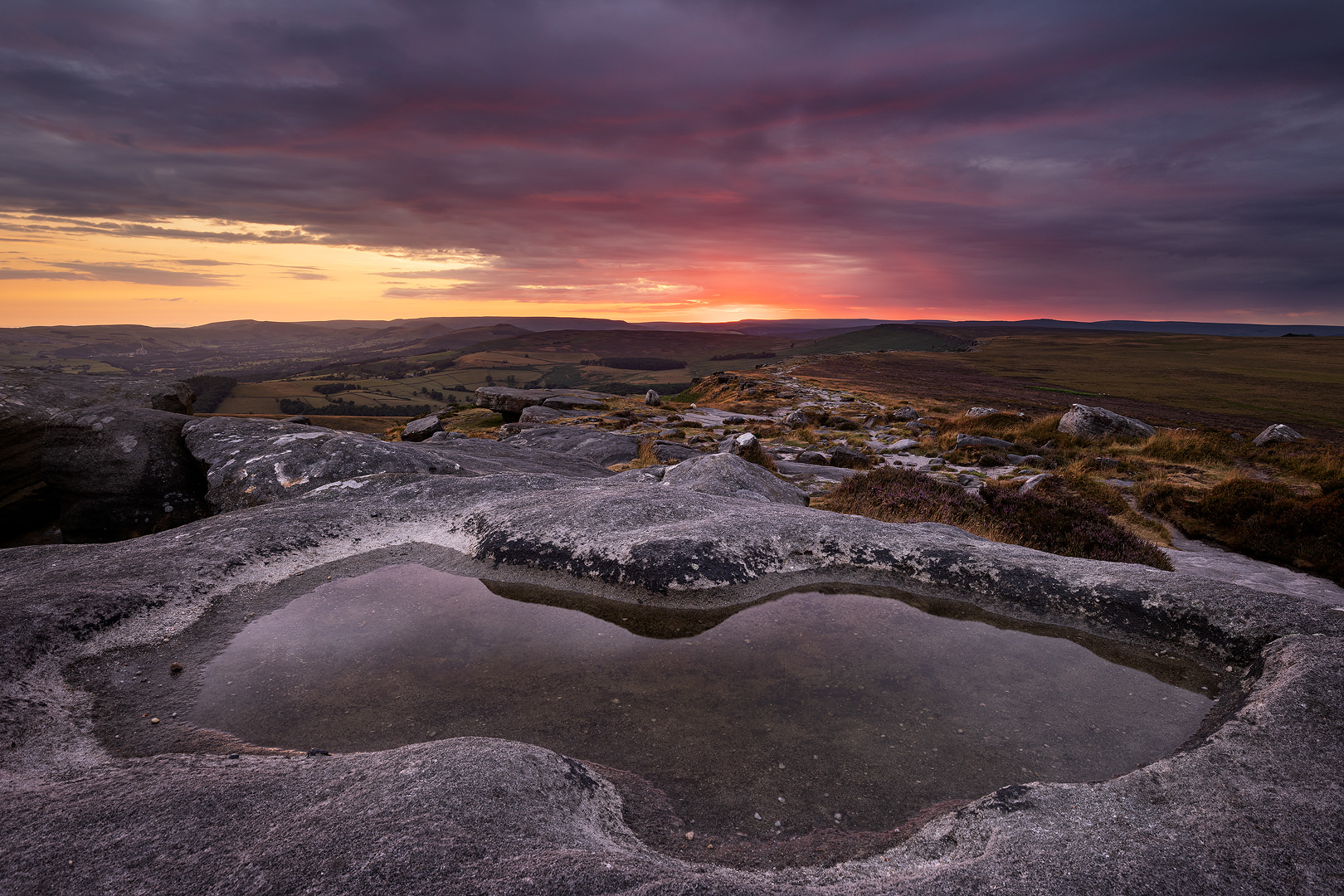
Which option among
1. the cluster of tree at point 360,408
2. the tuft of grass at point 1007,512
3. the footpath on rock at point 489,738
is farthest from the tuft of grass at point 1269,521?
the cluster of tree at point 360,408

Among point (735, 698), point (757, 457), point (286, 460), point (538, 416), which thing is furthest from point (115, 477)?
point (538, 416)

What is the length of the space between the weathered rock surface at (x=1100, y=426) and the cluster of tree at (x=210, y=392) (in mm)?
131011

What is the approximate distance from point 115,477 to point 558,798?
18.1 m

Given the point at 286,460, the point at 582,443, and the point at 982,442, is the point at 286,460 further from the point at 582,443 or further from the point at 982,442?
the point at 982,442

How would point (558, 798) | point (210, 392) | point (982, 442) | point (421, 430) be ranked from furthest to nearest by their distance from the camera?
point (210, 392) < point (421, 430) < point (982, 442) < point (558, 798)

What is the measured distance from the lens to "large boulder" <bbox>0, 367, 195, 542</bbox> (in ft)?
54.7

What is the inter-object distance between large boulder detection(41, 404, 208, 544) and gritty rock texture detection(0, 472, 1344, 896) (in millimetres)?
7144

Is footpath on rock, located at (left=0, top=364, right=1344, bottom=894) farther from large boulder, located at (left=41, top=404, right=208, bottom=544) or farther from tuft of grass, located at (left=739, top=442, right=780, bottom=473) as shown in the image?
tuft of grass, located at (left=739, top=442, right=780, bottom=473)

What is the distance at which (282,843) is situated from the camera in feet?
13.1

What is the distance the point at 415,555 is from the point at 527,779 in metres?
7.39

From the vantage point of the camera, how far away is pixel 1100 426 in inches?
1210

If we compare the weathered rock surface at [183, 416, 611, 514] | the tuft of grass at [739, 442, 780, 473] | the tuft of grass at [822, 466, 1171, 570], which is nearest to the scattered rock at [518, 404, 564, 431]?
the tuft of grass at [739, 442, 780, 473]

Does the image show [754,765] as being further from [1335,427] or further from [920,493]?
[1335,427]

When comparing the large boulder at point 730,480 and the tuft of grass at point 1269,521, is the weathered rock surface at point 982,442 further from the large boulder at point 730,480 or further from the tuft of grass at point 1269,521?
the large boulder at point 730,480
